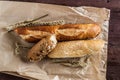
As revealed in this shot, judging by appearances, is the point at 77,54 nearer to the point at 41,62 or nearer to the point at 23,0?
the point at 41,62

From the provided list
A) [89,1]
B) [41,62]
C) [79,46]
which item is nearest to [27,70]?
[41,62]

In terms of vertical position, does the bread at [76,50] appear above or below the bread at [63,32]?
below

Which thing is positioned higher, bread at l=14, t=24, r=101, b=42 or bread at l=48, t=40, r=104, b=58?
bread at l=14, t=24, r=101, b=42
